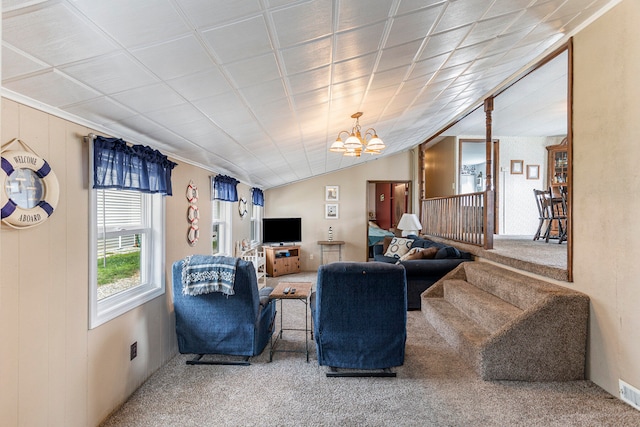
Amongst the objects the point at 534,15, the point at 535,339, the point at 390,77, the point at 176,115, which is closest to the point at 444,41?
A: the point at 390,77

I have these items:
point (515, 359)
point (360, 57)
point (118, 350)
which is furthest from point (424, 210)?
point (118, 350)

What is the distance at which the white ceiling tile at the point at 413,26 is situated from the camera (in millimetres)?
1845

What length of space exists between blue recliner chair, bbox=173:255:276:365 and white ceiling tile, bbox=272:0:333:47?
1.85 m

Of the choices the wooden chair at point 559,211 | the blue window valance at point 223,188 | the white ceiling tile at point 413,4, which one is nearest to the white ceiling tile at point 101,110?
the white ceiling tile at point 413,4

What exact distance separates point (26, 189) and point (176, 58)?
100 centimetres

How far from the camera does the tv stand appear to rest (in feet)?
22.3

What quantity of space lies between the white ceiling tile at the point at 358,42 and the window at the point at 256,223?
5040mm

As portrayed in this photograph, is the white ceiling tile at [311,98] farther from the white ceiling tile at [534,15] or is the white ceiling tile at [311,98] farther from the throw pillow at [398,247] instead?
the throw pillow at [398,247]

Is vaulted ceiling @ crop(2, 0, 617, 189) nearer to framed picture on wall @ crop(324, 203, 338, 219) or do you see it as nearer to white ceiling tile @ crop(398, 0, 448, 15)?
white ceiling tile @ crop(398, 0, 448, 15)

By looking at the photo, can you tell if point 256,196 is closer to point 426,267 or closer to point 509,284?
point 426,267

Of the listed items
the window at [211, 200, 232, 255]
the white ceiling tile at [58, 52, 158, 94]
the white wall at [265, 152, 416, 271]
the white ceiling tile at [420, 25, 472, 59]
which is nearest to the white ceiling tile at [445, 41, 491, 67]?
the white ceiling tile at [420, 25, 472, 59]

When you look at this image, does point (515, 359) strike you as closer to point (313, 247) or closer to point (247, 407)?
point (247, 407)

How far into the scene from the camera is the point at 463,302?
3.53 m

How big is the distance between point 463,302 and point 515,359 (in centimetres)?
97
